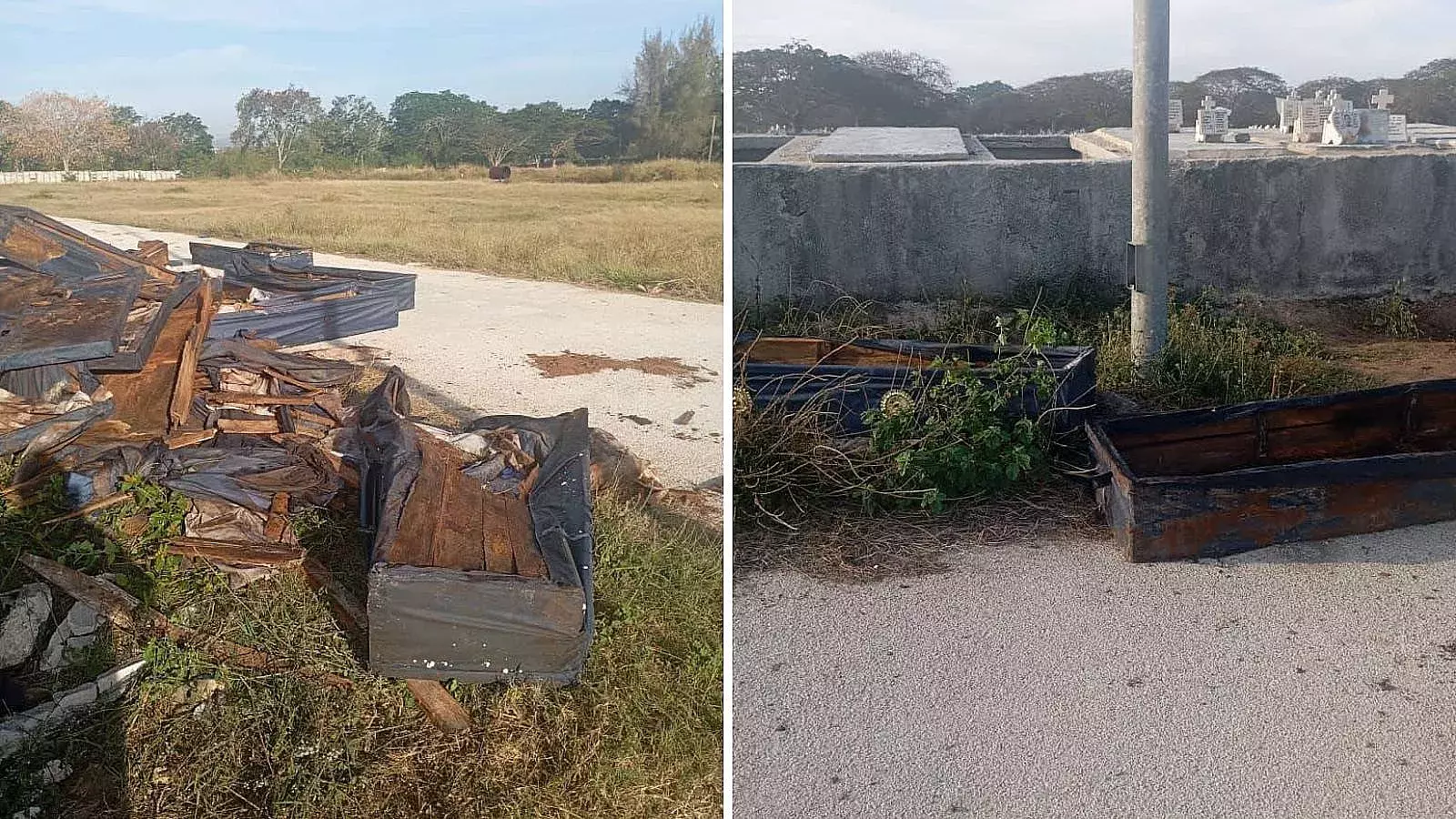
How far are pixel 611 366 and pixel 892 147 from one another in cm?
364

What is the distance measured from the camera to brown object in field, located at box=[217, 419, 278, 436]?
11.4 feet

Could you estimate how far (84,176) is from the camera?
3.73 m

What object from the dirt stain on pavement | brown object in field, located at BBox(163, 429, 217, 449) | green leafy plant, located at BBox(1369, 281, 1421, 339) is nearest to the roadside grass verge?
brown object in field, located at BBox(163, 429, 217, 449)

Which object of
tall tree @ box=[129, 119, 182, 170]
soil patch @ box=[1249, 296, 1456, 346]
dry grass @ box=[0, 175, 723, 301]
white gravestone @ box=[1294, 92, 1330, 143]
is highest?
white gravestone @ box=[1294, 92, 1330, 143]

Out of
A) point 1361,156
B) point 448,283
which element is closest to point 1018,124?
point 1361,156

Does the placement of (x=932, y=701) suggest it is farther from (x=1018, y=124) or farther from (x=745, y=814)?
(x=1018, y=124)

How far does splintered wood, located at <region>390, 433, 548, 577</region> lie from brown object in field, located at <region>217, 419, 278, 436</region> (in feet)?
2.38

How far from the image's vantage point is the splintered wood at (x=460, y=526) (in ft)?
7.86

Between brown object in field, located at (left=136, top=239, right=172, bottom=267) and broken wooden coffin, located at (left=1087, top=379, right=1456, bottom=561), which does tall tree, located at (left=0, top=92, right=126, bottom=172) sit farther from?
broken wooden coffin, located at (left=1087, top=379, right=1456, bottom=561)

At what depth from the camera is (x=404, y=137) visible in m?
4.06

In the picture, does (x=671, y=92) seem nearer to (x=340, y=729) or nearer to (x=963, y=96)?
(x=340, y=729)

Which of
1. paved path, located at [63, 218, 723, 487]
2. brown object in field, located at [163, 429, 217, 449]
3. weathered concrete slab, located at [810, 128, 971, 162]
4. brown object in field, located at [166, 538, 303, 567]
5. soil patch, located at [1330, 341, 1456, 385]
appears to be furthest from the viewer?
weathered concrete slab, located at [810, 128, 971, 162]

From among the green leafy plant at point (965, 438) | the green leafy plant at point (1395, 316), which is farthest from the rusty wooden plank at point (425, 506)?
the green leafy plant at point (1395, 316)

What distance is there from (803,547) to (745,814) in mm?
1213
